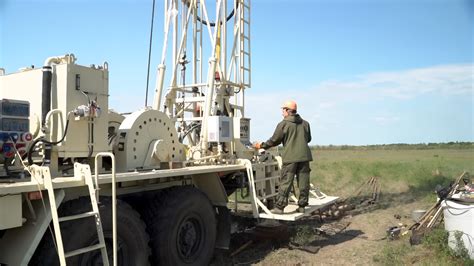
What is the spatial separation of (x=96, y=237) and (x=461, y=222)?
4.63 meters

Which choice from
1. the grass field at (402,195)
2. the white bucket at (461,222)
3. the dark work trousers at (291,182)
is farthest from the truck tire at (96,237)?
the white bucket at (461,222)

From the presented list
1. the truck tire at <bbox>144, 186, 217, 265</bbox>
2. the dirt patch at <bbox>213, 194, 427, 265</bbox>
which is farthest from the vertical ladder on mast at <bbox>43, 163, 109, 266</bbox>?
the dirt patch at <bbox>213, 194, 427, 265</bbox>

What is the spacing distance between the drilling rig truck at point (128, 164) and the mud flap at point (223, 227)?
2 centimetres

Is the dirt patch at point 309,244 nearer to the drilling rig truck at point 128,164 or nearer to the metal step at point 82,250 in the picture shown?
the drilling rig truck at point 128,164

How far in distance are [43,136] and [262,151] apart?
402 cm

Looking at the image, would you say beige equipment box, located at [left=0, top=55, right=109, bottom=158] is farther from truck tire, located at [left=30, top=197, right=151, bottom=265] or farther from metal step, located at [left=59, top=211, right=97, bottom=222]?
metal step, located at [left=59, top=211, right=97, bottom=222]

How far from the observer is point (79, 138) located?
4.46 metres

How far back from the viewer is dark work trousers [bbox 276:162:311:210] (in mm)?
6939

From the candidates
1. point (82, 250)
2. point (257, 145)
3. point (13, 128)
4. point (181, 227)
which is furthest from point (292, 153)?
point (13, 128)

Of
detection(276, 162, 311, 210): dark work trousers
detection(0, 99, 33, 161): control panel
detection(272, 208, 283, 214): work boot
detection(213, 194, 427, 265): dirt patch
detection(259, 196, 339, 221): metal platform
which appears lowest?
detection(213, 194, 427, 265): dirt patch

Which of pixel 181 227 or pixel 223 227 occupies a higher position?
pixel 181 227

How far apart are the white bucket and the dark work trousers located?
1.99m

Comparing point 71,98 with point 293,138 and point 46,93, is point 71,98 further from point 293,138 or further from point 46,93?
point 293,138

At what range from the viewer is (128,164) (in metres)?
5.20
